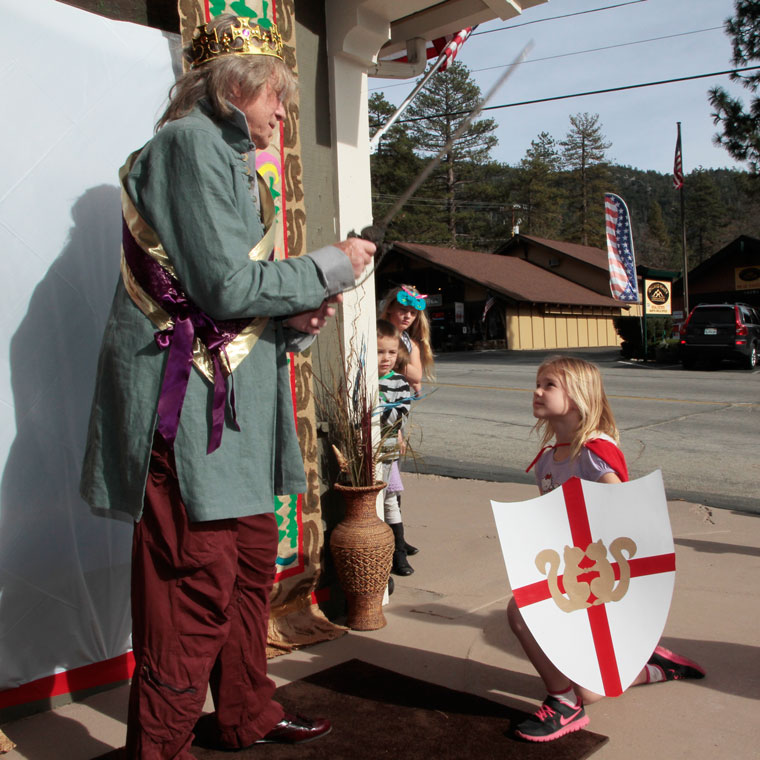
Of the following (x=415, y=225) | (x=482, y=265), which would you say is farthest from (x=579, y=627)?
(x=415, y=225)

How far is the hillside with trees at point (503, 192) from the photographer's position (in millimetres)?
44406

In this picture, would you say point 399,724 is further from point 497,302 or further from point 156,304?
point 497,302

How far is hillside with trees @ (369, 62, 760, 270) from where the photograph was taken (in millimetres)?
44406

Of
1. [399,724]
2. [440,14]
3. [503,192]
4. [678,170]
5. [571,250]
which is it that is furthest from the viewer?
[503,192]

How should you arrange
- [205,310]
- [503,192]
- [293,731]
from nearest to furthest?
[205,310]
[293,731]
[503,192]

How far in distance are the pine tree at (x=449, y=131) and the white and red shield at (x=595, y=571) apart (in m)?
46.6

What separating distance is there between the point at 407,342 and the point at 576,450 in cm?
216

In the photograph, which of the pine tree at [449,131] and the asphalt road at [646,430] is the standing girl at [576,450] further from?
the pine tree at [449,131]

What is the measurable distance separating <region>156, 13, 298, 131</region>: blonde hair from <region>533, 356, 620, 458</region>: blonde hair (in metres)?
1.38

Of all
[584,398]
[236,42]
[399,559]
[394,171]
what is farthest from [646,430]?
[394,171]

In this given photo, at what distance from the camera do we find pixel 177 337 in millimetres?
1898

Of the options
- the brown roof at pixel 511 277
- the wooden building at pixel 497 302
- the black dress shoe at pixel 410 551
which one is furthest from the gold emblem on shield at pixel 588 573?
the brown roof at pixel 511 277

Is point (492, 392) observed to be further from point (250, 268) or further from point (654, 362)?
point (250, 268)

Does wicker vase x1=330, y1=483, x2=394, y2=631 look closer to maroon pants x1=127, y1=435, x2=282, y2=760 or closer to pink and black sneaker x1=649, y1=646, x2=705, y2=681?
pink and black sneaker x1=649, y1=646, x2=705, y2=681
